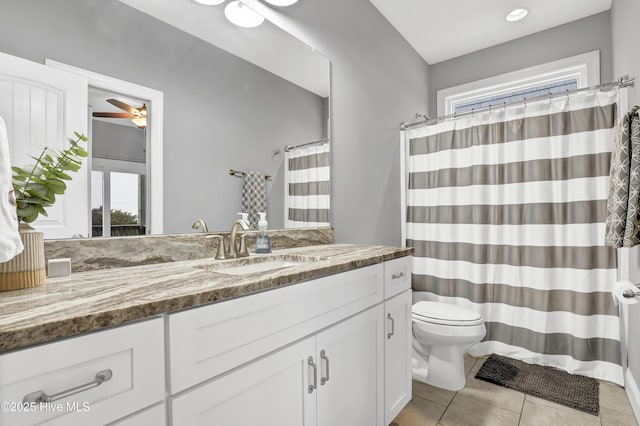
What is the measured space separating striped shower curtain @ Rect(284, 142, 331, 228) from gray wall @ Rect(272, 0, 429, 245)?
0.07 metres

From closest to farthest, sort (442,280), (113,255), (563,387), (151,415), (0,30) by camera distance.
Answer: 1. (151,415)
2. (0,30)
3. (113,255)
4. (563,387)
5. (442,280)

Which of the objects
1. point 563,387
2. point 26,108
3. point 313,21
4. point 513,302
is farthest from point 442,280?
point 26,108

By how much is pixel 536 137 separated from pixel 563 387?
155 centimetres

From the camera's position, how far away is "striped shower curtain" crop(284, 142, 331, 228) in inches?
72.5

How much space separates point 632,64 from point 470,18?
3.84 ft

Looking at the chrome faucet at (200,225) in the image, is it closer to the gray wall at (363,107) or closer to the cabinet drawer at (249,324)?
the cabinet drawer at (249,324)

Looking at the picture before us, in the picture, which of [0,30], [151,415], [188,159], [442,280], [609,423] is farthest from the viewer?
[442,280]

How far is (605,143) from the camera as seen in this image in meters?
1.97

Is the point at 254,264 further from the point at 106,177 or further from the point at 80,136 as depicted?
the point at 80,136

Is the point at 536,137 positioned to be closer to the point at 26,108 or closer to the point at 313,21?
the point at 313,21

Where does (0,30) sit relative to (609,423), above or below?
above

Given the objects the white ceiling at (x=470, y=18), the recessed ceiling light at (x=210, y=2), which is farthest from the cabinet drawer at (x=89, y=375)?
the white ceiling at (x=470, y=18)

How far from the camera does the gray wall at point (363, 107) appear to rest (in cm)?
205

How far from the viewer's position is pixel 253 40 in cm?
163
